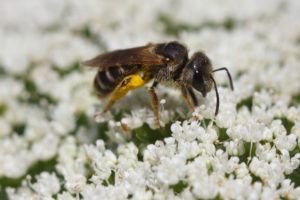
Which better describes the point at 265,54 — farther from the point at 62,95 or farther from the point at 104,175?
the point at 104,175

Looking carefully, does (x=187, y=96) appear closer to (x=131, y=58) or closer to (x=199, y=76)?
(x=199, y=76)

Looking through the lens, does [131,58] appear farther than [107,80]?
No

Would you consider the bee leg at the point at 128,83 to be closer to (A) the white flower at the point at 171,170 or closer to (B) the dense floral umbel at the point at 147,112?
(B) the dense floral umbel at the point at 147,112

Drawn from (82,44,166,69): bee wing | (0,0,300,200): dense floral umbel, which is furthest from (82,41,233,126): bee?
(0,0,300,200): dense floral umbel

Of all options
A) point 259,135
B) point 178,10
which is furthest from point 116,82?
point 178,10

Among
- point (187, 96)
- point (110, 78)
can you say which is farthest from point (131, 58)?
point (187, 96)

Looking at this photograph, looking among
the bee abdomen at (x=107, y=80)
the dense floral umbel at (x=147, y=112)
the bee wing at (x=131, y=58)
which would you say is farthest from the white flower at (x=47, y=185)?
the bee wing at (x=131, y=58)
